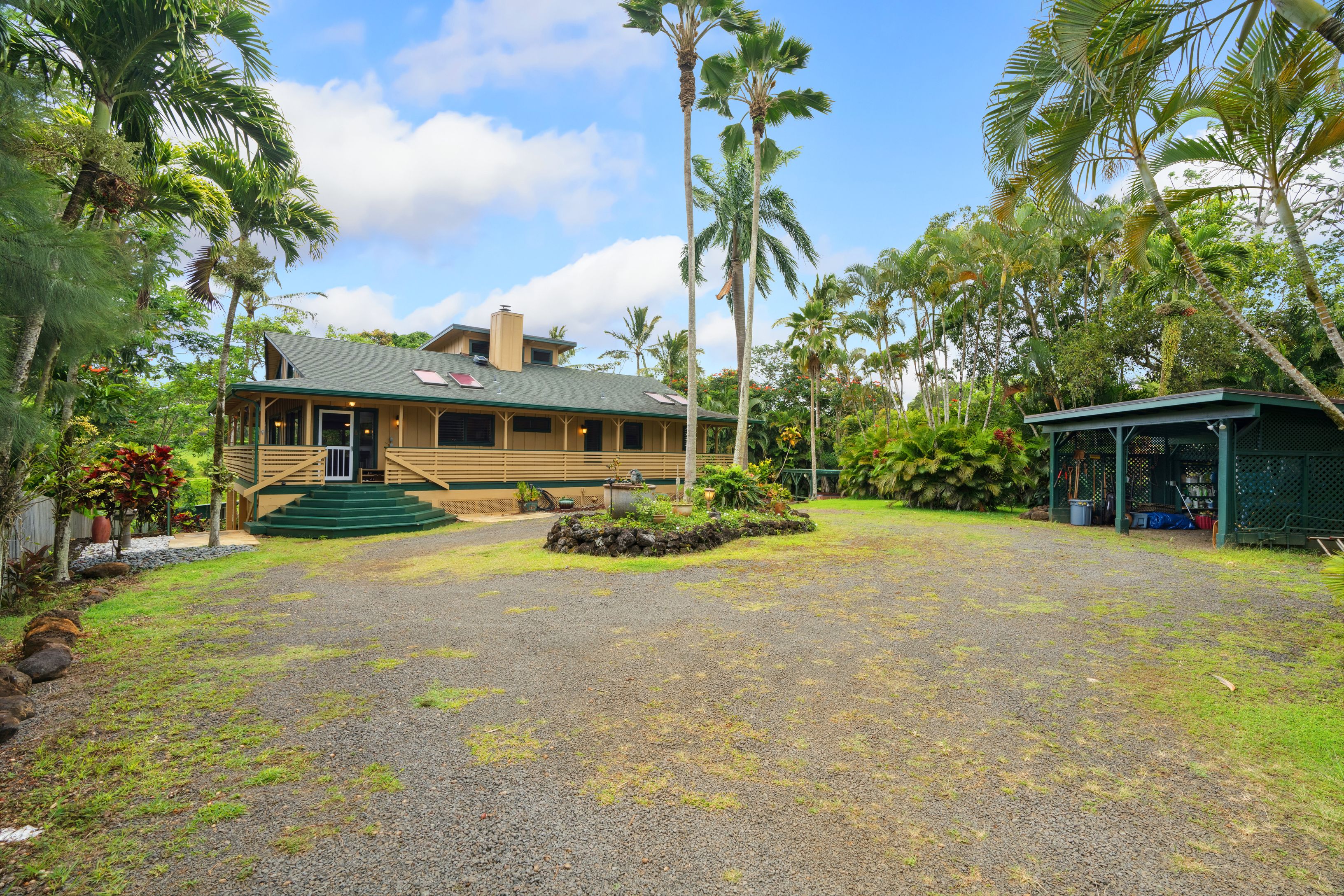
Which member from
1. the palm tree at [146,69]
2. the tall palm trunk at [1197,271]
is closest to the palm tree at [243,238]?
the palm tree at [146,69]

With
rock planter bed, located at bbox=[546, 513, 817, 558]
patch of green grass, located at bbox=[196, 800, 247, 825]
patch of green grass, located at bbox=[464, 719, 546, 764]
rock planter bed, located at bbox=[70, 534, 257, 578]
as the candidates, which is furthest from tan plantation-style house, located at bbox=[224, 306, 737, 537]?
patch of green grass, located at bbox=[196, 800, 247, 825]

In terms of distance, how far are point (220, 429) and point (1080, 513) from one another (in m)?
18.4

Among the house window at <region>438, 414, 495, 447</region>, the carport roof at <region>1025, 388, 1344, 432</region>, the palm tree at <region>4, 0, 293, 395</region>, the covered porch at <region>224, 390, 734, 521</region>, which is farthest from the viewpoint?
the house window at <region>438, 414, 495, 447</region>

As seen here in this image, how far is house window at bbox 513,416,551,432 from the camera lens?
58.9 feet

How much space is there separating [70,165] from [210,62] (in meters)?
1.71

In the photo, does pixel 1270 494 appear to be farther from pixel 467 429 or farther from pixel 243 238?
pixel 243 238

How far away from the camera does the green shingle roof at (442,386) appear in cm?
1407

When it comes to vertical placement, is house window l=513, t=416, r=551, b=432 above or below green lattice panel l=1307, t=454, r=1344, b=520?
above

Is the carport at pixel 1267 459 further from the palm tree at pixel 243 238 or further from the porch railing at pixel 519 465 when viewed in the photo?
the palm tree at pixel 243 238

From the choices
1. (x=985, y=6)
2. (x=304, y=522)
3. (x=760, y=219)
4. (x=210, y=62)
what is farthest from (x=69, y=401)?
(x=760, y=219)

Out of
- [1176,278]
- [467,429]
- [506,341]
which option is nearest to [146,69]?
[467,429]

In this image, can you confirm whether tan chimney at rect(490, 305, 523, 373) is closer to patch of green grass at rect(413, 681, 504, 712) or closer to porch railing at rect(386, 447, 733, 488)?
porch railing at rect(386, 447, 733, 488)

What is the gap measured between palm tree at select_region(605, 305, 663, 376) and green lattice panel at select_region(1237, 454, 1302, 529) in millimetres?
27290

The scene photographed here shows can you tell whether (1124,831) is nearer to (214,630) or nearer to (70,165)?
(214,630)
